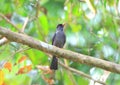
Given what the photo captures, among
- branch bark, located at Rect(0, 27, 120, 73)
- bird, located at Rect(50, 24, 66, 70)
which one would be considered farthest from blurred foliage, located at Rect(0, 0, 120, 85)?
branch bark, located at Rect(0, 27, 120, 73)

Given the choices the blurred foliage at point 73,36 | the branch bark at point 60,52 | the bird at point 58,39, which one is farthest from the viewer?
the bird at point 58,39

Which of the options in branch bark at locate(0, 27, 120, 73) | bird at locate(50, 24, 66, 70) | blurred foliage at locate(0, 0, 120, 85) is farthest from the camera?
→ bird at locate(50, 24, 66, 70)

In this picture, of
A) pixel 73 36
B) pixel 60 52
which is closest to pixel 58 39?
pixel 73 36

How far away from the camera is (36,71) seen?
272 centimetres

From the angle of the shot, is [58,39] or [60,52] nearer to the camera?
[60,52]

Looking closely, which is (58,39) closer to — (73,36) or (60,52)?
(73,36)

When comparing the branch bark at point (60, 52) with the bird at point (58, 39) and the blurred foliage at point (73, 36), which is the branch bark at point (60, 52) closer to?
the blurred foliage at point (73, 36)

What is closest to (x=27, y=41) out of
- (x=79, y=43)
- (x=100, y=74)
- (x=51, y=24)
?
(x=100, y=74)

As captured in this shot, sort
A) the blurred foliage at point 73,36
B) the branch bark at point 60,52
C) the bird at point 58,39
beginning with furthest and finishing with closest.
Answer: the bird at point 58,39, the blurred foliage at point 73,36, the branch bark at point 60,52

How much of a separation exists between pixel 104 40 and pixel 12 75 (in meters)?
0.78

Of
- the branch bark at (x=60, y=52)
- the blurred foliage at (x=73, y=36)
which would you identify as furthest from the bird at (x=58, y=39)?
the branch bark at (x=60, y=52)

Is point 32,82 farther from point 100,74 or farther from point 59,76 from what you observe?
point 100,74

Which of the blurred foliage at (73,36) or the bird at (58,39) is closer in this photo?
the blurred foliage at (73,36)

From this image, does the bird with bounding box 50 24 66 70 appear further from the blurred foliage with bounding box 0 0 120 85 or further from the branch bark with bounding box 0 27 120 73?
the branch bark with bounding box 0 27 120 73
